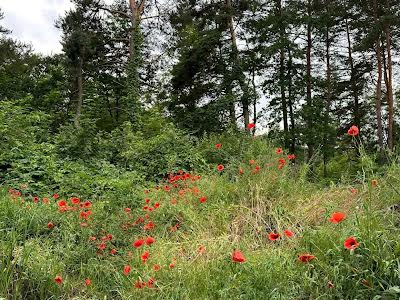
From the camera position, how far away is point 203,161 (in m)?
7.23

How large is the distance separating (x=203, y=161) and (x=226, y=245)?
4248 mm

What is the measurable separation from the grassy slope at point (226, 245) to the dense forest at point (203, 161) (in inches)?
0.6

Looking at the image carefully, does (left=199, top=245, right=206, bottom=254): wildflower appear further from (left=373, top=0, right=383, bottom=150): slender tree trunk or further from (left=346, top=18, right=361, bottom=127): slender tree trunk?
(left=346, top=18, right=361, bottom=127): slender tree trunk

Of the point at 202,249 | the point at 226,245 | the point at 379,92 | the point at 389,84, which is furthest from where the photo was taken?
the point at 389,84

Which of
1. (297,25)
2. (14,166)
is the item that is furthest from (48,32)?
(14,166)

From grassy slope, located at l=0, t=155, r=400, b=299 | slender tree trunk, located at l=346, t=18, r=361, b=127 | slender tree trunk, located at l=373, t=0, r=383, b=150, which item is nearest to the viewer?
grassy slope, located at l=0, t=155, r=400, b=299

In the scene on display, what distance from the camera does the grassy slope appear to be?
2.14 metres

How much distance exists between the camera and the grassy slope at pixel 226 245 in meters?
2.14

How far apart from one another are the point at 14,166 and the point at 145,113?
853 centimetres

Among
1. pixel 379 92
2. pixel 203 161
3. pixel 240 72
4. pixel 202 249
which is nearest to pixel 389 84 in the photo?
pixel 379 92

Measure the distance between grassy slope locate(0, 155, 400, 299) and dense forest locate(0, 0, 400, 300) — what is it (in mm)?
15

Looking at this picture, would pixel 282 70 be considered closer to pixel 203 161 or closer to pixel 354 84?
pixel 354 84

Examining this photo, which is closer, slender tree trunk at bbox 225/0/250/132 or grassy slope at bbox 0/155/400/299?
grassy slope at bbox 0/155/400/299

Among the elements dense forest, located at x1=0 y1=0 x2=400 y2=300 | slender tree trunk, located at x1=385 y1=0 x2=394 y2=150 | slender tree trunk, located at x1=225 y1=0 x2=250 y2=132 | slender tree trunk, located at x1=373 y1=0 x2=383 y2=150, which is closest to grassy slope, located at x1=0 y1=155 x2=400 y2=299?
dense forest, located at x1=0 y1=0 x2=400 y2=300
